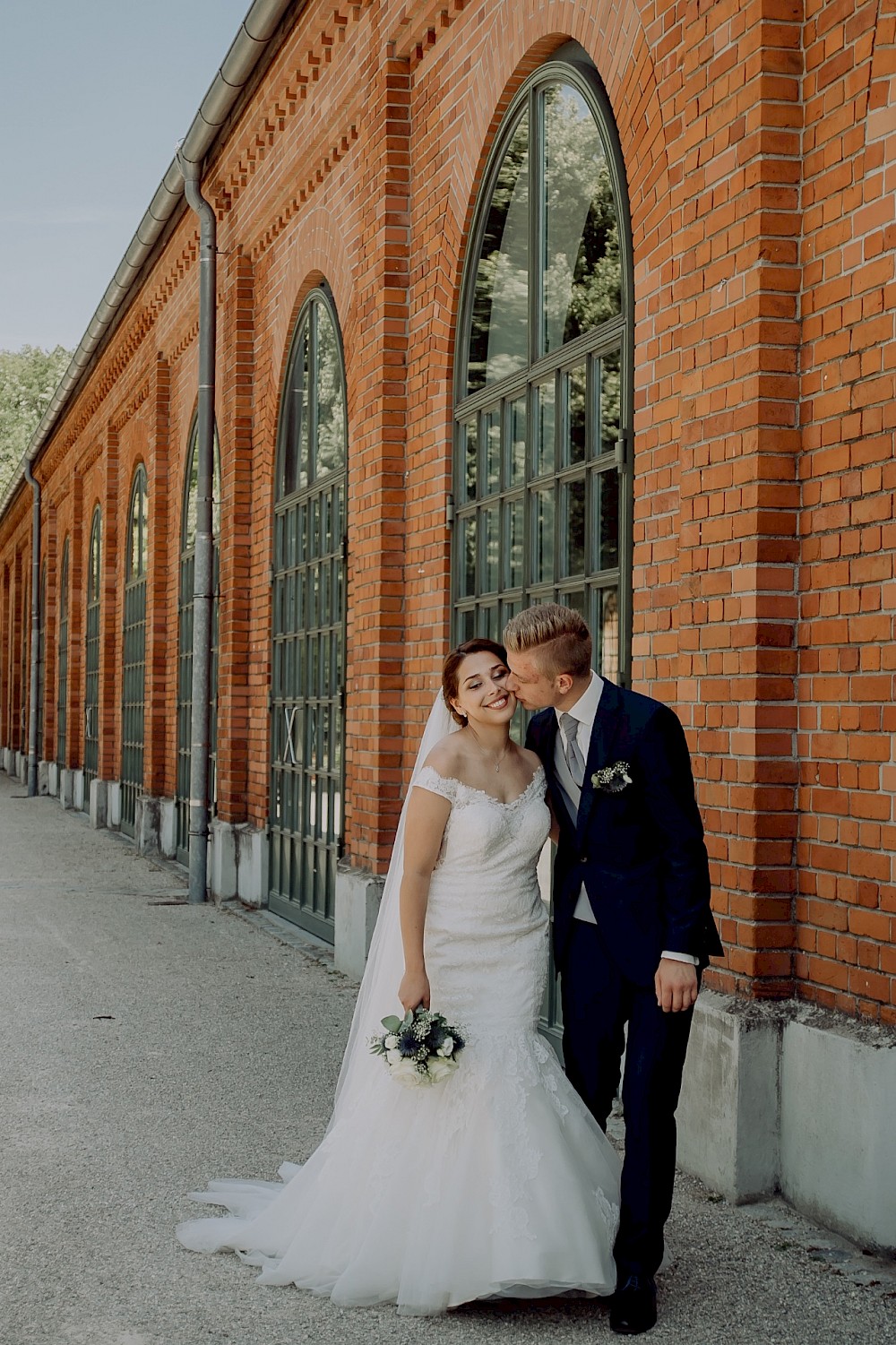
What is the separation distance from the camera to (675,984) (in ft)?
12.5

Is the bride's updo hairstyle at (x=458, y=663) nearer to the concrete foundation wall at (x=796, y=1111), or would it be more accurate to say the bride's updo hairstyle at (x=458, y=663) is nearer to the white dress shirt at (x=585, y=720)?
the white dress shirt at (x=585, y=720)

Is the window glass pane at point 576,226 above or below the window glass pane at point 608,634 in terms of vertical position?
above

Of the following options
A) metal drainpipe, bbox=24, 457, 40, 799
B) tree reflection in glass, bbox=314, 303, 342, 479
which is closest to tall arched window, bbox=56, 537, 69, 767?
metal drainpipe, bbox=24, 457, 40, 799

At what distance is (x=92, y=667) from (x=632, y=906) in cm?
1984

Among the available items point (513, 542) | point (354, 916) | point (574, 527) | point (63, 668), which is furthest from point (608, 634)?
point (63, 668)

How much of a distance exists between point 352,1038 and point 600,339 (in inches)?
122

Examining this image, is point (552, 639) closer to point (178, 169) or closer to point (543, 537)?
point (543, 537)

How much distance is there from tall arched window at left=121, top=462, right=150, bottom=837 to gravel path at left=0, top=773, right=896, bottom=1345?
7909 mm

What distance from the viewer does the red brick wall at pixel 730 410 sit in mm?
4336

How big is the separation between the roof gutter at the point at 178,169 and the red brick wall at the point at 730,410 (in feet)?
4.84

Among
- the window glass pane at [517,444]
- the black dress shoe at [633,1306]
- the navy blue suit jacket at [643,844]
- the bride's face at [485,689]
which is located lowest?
the black dress shoe at [633,1306]

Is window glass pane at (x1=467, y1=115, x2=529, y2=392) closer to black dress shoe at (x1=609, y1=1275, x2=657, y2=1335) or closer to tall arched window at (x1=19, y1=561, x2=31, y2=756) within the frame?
black dress shoe at (x1=609, y1=1275, x2=657, y2=1335)

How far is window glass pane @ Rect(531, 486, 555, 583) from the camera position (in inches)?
259

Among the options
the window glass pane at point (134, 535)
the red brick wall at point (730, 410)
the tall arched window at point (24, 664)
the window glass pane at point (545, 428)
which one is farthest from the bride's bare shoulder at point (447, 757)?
the tall arched window at point (24, 664)
